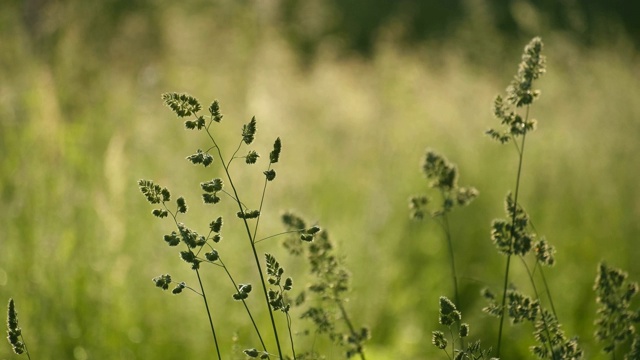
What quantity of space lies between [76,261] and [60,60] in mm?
906

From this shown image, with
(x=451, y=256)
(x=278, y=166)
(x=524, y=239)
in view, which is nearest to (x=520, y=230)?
(x=524, y=239)

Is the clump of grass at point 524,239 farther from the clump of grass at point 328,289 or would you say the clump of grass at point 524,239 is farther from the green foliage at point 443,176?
the clump of grass at point 328,289

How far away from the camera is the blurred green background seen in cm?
309

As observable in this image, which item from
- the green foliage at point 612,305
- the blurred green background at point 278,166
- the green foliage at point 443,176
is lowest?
the green foliage at point 612,305

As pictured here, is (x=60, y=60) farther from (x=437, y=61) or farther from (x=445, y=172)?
(x=437, y=61)

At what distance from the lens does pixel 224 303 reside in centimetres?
339

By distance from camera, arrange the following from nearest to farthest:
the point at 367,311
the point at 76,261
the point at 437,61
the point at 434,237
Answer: the point at 76,261 < the point at 367,311 < the point at 434,237 < the point at 437,61

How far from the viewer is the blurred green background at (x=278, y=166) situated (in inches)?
122

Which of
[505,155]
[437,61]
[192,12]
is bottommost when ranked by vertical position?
[505,155]

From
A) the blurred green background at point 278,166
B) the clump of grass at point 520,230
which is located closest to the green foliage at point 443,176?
the clump of grass at point 520,230

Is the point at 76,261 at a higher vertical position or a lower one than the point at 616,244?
lower

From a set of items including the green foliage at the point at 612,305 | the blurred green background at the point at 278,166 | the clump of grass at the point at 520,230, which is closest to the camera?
the clump of grass at the point at 520,230

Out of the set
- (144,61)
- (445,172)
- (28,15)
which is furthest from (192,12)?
(445,172)

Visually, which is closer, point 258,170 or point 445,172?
point 445,172
